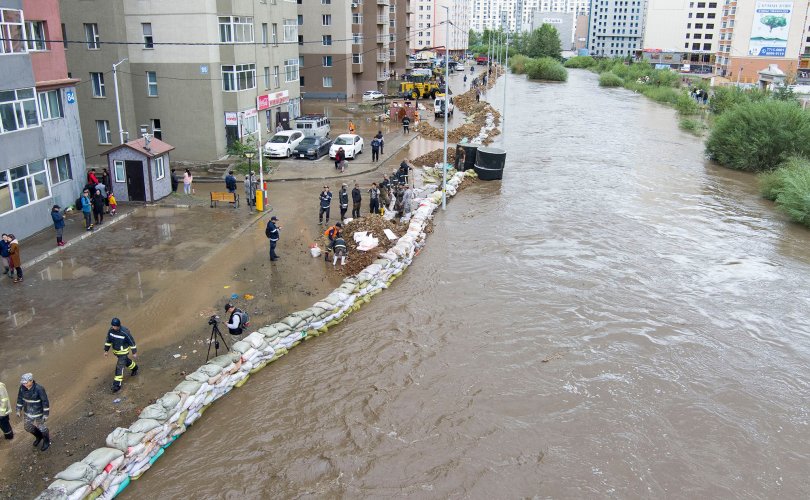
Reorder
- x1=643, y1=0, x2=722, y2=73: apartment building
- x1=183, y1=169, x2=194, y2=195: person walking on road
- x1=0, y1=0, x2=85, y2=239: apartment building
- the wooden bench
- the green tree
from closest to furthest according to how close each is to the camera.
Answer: x1=0, y1=0, x2=85, y2=239: apartment building
the wooden bench
x1=183, y1=169, x2=194, y2=195: person walking on road
x1=643, y1=0, x2=722, y2=73: apartment building
the green tree

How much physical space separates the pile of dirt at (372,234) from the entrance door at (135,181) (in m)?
9.01

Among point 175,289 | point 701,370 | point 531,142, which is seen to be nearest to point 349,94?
point 531,142

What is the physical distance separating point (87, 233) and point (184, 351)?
944 centimetres

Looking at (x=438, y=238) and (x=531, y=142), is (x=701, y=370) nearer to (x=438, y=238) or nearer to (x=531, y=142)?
(x=438, y=238)

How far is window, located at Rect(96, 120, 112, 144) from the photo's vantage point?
31.1m

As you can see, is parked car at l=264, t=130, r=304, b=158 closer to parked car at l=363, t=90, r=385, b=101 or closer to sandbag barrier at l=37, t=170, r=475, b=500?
sandbag barrier at l=37, t=170, r=475, b=500

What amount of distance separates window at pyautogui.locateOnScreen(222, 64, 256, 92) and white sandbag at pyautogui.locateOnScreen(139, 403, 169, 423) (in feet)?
78.7

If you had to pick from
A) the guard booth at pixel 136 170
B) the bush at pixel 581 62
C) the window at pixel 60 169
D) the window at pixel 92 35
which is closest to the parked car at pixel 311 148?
the guard booth at pixel 136 170

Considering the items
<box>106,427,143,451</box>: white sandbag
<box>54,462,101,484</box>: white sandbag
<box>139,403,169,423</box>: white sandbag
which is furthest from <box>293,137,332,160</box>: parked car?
<box>54,462,101,484</box>: white sandbag

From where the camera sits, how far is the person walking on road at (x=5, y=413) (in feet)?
33.7

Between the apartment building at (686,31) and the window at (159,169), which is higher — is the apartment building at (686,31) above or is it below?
above

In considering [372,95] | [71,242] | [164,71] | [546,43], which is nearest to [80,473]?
[71,242]

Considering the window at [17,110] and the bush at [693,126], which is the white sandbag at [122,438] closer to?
the window at [17,110]

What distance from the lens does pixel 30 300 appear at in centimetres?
1569
